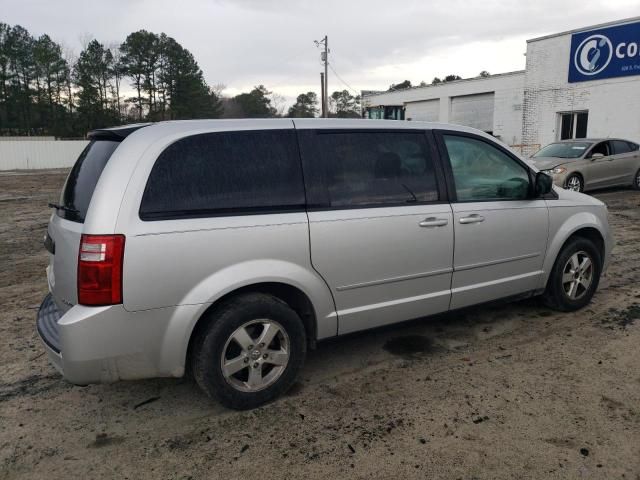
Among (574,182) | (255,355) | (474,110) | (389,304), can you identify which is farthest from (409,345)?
(474,110)

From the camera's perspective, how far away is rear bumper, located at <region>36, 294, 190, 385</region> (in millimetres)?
2676

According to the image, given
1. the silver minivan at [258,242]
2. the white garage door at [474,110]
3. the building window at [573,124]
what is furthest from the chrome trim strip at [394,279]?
the white garage door at [474,110]

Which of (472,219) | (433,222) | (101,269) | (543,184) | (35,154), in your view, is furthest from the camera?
(35,154)

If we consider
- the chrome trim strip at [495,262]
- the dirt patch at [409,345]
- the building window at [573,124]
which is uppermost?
the building window at [573,124]

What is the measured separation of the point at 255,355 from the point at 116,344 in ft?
2.65

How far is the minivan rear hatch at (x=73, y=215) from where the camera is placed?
2787mm

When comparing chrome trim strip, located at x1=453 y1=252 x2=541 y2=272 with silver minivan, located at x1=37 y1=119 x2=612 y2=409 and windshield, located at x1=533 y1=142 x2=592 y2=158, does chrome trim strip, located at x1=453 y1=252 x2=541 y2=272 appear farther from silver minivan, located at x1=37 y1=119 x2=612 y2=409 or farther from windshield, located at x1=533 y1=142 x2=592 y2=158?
windshield, located at x1=533 y1=142 x2=592 y2=158

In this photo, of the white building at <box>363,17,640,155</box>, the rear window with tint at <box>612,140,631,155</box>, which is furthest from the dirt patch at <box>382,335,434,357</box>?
the white building at <box>363,17,640,155</box>

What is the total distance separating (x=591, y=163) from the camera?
13156mm

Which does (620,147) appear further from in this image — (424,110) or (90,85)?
(90,85)

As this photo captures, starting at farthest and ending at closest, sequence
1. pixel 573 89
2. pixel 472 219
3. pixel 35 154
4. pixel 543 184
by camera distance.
A: pixel 35 154 → pixel 573 89 → pixel 543 184 → pixel 472 219

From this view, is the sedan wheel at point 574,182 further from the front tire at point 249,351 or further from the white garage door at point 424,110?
the white garage door at point 424,110

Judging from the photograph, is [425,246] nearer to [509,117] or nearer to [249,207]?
[249,207]

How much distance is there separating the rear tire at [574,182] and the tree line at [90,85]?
156 ft
